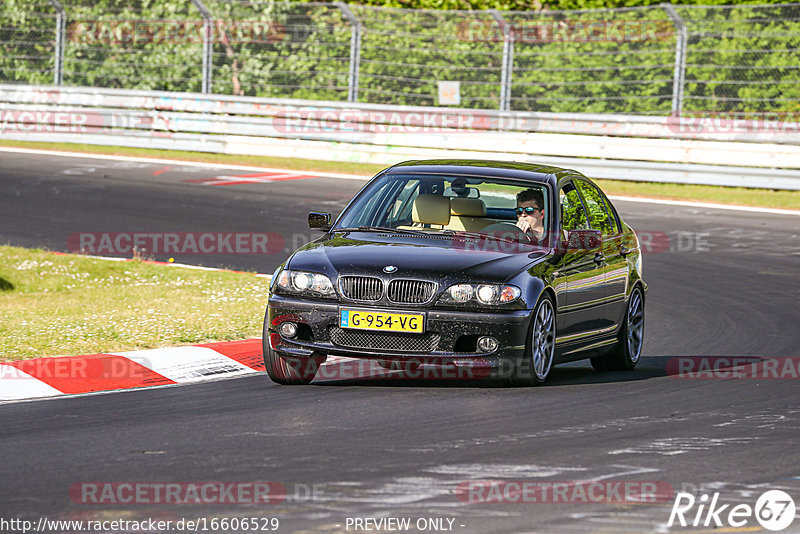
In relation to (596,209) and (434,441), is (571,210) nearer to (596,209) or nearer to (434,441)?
(596,209)

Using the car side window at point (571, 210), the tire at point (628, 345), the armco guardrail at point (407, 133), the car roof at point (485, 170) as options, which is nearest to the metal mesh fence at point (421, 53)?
the armco guardrail at point (407, 133)

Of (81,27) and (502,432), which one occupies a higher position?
(81,27)

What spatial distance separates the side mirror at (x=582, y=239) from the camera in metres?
9.59

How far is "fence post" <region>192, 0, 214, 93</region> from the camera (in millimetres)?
26297

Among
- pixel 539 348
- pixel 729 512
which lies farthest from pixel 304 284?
pixel 729 512

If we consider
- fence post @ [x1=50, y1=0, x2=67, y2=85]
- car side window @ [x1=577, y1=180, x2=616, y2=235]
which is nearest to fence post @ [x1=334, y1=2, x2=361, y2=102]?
fence post @ [x1=50, y1=0, x2=67, y2=85]

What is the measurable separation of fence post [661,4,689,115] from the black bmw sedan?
43.3 ft

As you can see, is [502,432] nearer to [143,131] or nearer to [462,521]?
[462,521]

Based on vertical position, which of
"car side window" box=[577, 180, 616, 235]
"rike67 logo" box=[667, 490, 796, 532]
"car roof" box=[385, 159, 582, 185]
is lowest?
"rike67 logo" box=[667, 490, 796, 532]

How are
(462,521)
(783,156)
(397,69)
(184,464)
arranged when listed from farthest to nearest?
(397,69) < (783,156) < (184,464) < (462,521)

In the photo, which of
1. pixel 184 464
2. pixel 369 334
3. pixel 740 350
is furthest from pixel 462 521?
pixel 740 350

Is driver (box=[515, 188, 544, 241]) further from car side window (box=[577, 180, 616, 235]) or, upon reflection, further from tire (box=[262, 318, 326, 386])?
tire (box=[262, 318, 326, 386])

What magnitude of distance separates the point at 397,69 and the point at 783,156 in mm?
7277

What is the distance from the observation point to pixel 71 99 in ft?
89.4
